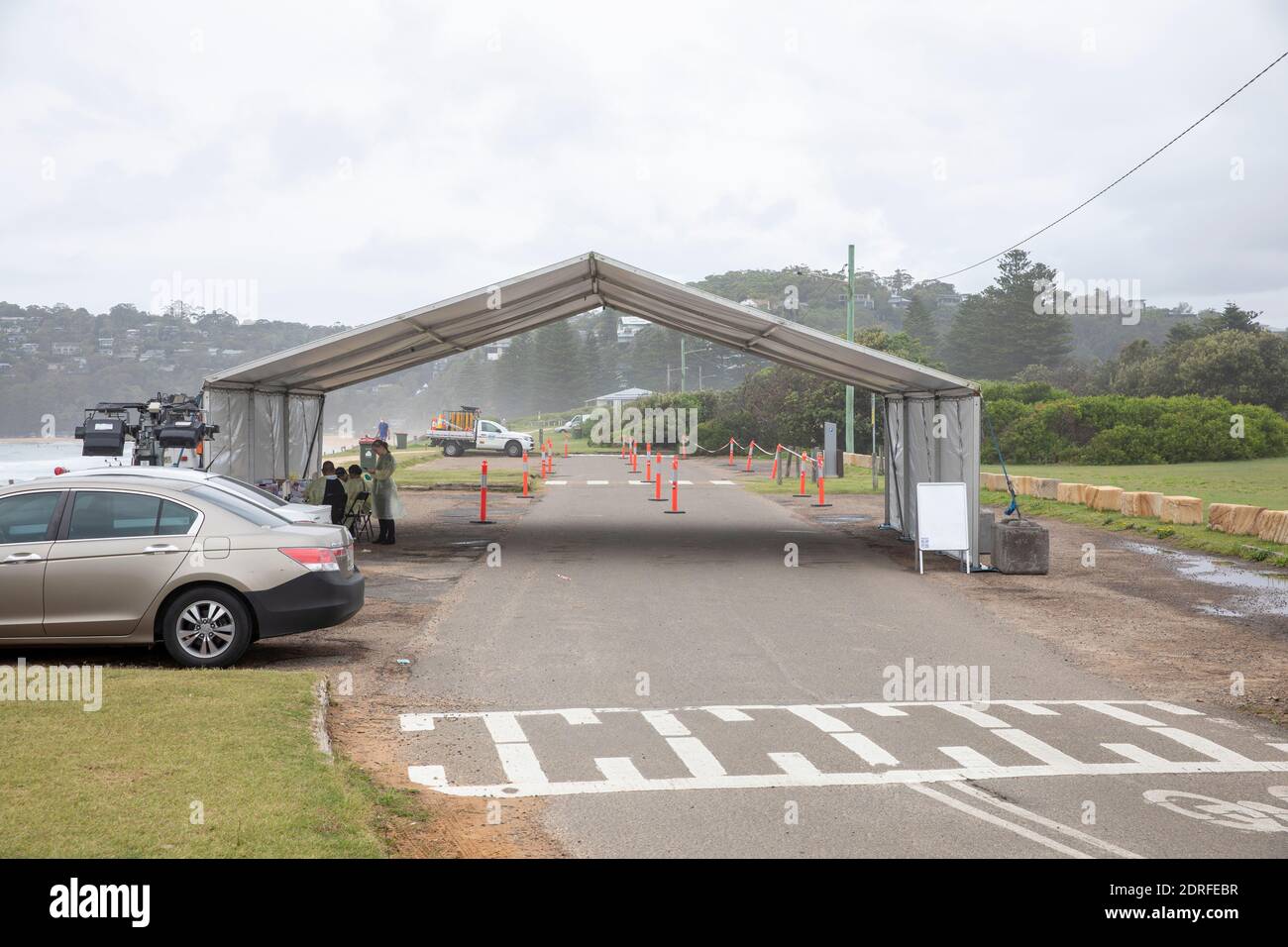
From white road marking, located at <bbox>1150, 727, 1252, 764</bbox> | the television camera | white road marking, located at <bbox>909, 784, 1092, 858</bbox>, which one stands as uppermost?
the television camera

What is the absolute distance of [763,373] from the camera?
70500 millimetres

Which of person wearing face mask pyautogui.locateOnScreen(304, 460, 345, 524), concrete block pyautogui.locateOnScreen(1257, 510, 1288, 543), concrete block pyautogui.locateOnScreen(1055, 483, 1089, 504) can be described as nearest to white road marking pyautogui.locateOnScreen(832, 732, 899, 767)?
person wearing face mask pyautogui.locateOnScreen(304, 460, 345, 524)

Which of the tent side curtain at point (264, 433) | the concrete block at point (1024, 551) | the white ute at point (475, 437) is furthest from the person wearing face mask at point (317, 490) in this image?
the white ute at point (475, 437)

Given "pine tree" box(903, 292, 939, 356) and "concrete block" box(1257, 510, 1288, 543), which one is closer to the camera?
Answer: "concrete block" box(1257, 510, 1288, 543)

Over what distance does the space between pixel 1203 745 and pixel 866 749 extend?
2380 millimetres

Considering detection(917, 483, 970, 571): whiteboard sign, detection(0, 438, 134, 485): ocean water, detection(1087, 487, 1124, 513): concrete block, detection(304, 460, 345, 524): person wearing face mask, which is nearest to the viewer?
detection(0, 438, 134, 485): ocean water

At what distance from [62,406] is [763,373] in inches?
1438

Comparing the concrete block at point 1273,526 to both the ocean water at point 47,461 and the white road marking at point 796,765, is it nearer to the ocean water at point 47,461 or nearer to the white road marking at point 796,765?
the white road marking at point 796,765

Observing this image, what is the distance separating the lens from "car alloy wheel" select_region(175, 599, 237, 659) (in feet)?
33.5

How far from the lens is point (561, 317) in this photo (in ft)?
88.2

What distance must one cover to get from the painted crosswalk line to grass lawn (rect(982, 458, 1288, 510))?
20672 mm

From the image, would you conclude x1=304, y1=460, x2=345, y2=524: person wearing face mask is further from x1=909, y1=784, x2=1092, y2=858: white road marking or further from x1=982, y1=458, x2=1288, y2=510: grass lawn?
x1=982, y1=458, x2=1288, y2=510: grass lawn

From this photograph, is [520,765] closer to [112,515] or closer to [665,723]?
[665,723]

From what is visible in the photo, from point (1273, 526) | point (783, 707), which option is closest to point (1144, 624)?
point (783, 707)
